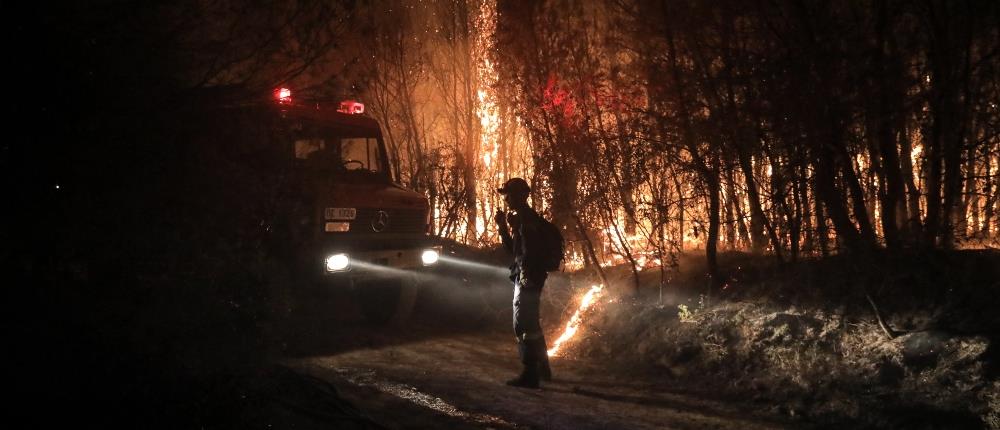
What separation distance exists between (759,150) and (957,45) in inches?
73.5

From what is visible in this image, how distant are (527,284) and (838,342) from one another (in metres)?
2.59

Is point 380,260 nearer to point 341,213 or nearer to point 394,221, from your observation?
point 394,221

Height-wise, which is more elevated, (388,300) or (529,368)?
(388,300)

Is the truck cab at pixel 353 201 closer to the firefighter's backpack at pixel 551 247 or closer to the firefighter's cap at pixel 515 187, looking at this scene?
the firefighter's cap at pixel 515 187

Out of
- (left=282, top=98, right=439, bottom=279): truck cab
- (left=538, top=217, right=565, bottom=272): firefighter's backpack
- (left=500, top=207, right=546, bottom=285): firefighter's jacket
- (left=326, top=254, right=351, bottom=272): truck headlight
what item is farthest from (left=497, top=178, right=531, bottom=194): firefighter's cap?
(left=326, top=254, right=351, bottom=272): truck headlight

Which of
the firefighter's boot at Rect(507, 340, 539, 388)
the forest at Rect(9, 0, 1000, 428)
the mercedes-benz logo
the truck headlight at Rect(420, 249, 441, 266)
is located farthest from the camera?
the truck headlight at Rect(420, 249, 441, 266)

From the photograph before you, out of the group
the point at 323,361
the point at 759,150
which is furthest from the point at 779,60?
the point at 323,361

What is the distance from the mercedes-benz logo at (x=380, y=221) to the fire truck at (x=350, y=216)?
1cm

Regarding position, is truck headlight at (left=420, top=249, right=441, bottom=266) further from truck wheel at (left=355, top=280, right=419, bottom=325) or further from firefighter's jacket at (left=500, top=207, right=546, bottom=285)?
firefighter's jacket at (left=500, top=207, right=546, bottom=285)

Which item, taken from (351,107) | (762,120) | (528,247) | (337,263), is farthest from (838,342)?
(351,107)

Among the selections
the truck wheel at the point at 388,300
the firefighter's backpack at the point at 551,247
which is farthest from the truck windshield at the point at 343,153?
the firefighter's backpack at the point at 551,247

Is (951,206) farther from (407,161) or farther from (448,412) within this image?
(407,161)

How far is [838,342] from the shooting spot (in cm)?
608

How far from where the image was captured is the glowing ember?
8.41m
